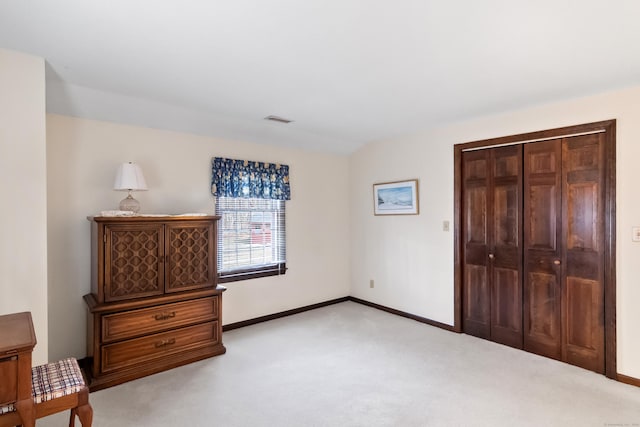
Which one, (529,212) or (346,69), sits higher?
(346,69)

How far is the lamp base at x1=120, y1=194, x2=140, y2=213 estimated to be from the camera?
121 inches

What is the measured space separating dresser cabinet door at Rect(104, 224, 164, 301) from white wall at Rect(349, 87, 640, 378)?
2864 mm

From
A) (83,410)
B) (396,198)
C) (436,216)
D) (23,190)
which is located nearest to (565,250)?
(436,216)

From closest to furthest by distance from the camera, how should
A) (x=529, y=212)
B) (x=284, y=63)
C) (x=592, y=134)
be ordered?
(x=284, y=63) < (x=592, y=134) < (x=529, y=212)

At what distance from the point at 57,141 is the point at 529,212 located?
14.3 ft

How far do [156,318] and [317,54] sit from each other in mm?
2521

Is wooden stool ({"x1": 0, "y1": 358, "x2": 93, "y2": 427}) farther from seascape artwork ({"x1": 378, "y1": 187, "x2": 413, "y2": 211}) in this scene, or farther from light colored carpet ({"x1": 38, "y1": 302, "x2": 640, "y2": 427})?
seascape artwork ({"x1": 378, "y1": 187, "x2": 413, "y2": 211})

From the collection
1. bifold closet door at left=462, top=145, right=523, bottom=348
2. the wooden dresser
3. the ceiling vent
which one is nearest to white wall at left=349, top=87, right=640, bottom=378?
bifold closet door at left=462, top=145, right=523, bottom=348

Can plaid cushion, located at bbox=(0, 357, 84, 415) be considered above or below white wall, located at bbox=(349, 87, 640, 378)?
below

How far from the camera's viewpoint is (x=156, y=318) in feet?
9.91

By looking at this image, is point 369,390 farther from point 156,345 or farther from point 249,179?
point 249,179

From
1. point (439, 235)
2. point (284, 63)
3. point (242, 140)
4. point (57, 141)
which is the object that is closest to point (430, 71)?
point (284, 63)

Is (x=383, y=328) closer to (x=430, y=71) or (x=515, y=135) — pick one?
(x=515, y=135)

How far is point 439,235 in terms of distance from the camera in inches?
161
